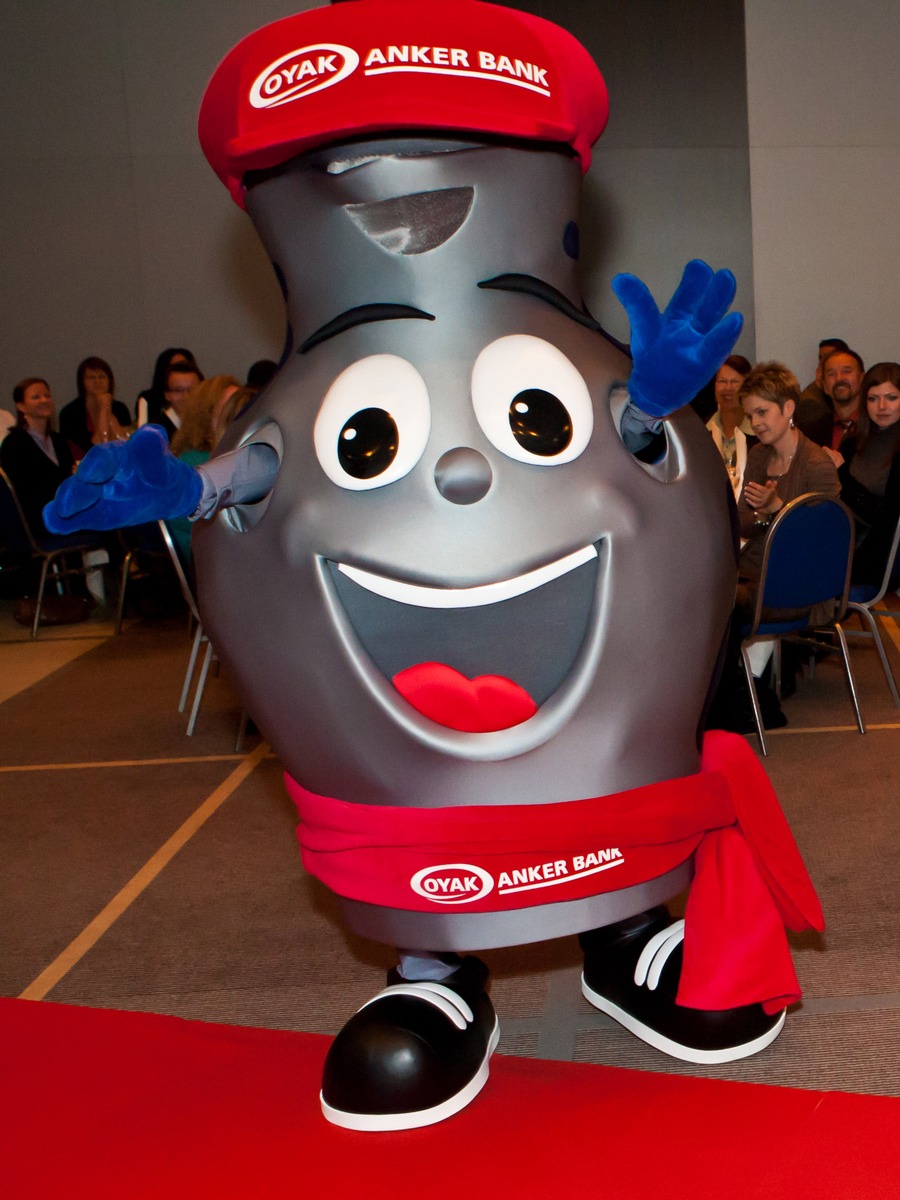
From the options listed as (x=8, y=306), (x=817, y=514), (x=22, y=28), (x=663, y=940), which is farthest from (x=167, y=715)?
(x=22, y=28)

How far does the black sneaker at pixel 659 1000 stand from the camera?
78.7 inches

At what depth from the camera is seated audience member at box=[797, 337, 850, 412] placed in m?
6.74

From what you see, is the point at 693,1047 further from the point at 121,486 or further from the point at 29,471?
the point at 29,471

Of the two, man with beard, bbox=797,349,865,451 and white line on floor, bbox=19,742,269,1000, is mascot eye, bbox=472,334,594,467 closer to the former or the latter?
white line on floor, bbox=19,742,269,1000

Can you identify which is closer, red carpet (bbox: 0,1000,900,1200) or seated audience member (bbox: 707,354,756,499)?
red carpet (bbox: 0,1000,900,1200)

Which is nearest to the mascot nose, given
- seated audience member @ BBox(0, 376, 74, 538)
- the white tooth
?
the white tooth

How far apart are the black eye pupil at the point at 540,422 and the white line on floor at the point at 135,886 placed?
164 cm

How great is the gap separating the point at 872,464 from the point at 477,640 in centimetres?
356

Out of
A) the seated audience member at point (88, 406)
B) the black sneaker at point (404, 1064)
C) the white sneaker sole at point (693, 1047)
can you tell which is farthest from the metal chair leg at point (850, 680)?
the seated audience member at point (88, 406)

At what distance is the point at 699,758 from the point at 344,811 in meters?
0.56

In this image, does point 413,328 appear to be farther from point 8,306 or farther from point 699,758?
point 8,306

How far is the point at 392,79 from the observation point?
1681 mm

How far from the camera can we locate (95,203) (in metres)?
8.17

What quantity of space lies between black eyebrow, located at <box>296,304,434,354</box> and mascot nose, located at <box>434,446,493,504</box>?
0.78ft
